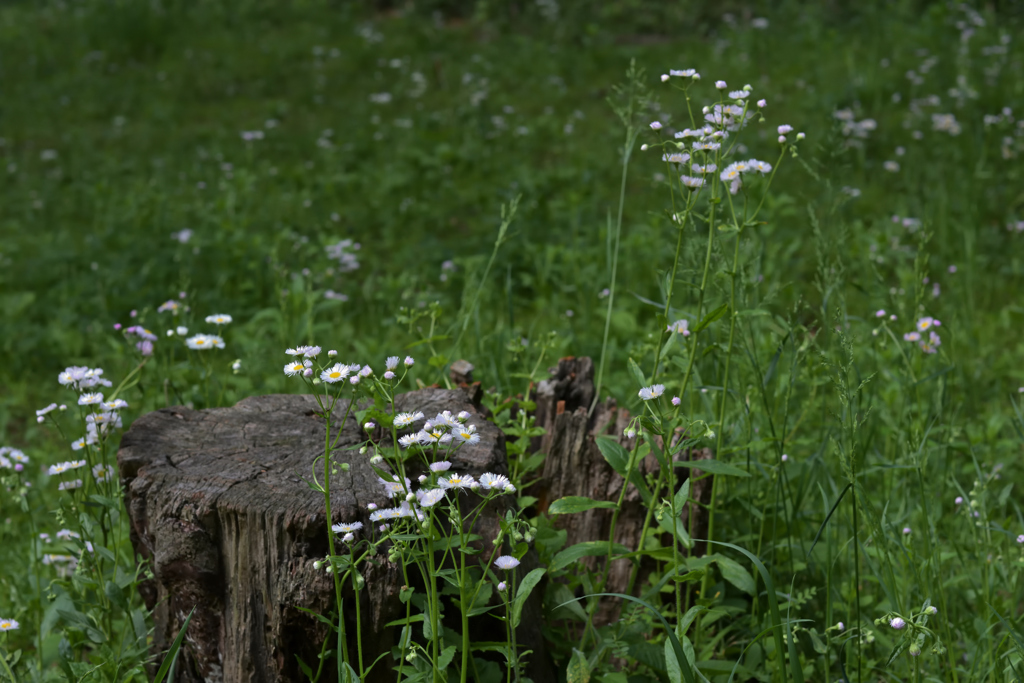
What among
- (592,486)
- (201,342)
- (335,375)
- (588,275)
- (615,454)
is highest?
(335,375)

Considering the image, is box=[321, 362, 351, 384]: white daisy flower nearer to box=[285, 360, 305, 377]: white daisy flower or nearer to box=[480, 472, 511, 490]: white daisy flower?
box=[285, 360, 305, 377]: white daisy flower

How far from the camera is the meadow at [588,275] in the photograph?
1.79m

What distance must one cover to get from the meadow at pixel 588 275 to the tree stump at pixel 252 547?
0.09 meters

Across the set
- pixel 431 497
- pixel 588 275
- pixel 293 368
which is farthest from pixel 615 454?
pixel 588 275

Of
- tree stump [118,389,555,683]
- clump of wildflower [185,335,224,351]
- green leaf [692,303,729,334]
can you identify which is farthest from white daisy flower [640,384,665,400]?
clump of wildflower [185,335,224,351]

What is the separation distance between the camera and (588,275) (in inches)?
161

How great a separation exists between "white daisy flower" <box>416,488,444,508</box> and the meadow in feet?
0.22

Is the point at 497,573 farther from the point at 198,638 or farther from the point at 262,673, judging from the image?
the point at 198,638

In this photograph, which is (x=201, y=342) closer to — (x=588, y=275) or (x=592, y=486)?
(x=592, y=486)

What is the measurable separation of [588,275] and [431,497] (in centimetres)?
288

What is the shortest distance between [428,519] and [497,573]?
15.7 inches

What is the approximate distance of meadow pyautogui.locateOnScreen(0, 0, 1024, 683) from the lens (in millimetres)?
1786

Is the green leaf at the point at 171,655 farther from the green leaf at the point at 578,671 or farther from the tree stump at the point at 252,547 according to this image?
the green leaf at the point at 578,671

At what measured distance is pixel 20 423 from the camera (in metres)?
3.75
